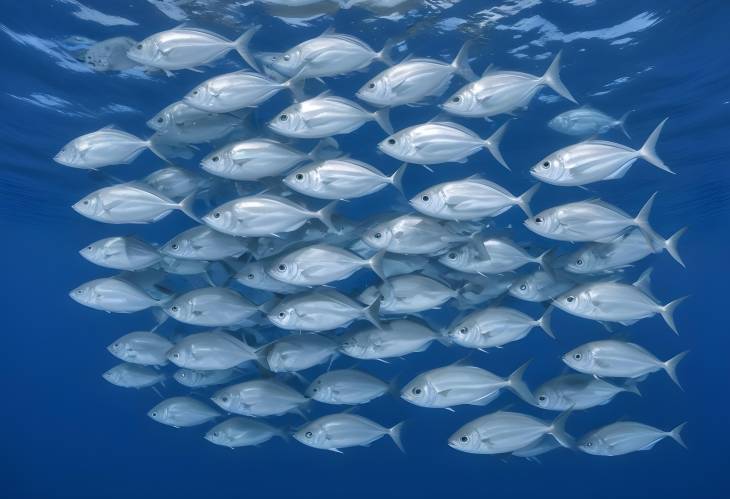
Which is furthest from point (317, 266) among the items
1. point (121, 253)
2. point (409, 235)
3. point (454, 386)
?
point (121, 253)

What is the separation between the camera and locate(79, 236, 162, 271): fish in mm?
6859

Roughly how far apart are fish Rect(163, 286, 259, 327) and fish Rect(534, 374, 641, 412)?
4256 millimetres

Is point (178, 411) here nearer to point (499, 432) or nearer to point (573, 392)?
point (499, 432)

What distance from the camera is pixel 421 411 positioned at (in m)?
34.4

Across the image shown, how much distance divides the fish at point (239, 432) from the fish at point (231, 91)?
5.11 metres

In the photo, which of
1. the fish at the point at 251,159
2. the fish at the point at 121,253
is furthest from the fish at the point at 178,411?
the fish at the point at 251,159

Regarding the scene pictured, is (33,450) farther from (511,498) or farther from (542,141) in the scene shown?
(542,141)

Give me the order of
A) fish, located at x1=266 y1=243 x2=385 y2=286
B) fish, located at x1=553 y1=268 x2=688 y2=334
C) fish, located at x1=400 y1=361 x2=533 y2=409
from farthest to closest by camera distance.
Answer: fish, located at x1=400 y1=361 x2=533 y2=409 < fish, located at x1=553 y1=268 x2=688 y2=334 < fish, located at x1=266 y1=243 x2=385 y2=286

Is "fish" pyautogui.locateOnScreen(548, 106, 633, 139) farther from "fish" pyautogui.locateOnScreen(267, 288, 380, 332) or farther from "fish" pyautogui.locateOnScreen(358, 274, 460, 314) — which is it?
"fish" pyautogui.locateOnScreen(267, 288, 380, 332)

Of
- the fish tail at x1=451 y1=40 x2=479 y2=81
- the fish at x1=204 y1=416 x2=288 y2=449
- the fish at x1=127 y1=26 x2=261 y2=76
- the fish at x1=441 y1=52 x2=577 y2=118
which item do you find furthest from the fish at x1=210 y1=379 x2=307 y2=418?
the fish tail at x1=451 y1=40 x2=479 y2=81

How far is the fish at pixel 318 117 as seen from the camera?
5801 millimetres

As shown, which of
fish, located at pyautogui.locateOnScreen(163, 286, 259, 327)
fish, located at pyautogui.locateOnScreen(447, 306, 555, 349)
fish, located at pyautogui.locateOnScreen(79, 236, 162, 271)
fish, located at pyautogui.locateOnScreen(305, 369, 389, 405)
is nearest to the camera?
fish, located at pyautogui.locateOnScreen(447, 306, 555, 349)

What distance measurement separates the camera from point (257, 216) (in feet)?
20.2

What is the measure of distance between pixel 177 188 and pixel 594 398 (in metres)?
6.70
